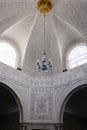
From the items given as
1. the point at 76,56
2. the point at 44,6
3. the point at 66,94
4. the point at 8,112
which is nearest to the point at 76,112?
the point at 66,94

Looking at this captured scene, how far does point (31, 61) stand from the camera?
11.1 metres

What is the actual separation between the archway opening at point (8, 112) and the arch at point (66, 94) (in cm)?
262

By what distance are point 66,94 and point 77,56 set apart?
2526 mm

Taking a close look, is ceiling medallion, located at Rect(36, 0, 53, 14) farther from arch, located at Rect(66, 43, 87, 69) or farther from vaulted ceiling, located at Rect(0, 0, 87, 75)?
arch, located at Rect(66, 43, 87, 69)

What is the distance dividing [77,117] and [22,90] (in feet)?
13.6

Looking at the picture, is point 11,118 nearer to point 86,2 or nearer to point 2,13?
point 2,13

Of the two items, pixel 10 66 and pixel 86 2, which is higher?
pixel 86 2

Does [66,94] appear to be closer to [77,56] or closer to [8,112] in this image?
[77,56]

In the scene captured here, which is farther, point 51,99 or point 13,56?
point 13,56

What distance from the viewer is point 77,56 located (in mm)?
10484

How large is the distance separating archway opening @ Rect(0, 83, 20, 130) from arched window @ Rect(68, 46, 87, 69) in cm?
412

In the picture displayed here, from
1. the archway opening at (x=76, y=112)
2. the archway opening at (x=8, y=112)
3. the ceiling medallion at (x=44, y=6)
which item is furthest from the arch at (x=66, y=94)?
the ceiling medallion at (x=44, y=6)

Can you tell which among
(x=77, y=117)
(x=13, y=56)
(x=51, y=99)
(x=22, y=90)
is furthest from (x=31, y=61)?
(x=77, y=117)

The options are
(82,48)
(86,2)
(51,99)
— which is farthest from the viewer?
(82,48)
